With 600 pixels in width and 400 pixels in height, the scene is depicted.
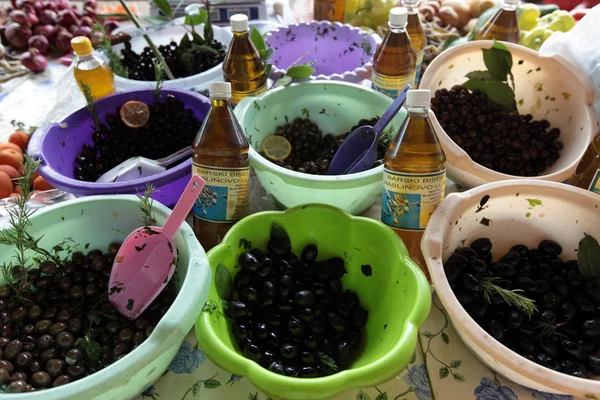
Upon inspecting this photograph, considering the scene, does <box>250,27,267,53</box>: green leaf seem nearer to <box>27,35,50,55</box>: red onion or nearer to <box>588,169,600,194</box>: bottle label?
<box>588,169,600,194</box>: bottle label

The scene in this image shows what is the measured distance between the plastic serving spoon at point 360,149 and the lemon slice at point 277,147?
0.36 feet

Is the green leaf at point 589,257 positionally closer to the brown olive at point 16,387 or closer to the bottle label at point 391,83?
the bottle label at point 391,83

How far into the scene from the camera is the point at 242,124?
0.87 m

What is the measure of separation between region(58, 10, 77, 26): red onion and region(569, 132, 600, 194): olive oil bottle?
158 cm

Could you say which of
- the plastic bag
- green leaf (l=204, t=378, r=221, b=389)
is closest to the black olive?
green leaf (l=204, t=378, r=221, b=389)

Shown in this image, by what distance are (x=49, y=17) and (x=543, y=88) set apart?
5.03 ft

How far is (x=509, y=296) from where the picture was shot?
67cm

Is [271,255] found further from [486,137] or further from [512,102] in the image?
[512,102]

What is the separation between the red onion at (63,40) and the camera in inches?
60.0

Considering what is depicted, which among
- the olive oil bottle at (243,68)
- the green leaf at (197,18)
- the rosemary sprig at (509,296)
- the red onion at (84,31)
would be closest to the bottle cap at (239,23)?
the olive oil bottle at (243,68)

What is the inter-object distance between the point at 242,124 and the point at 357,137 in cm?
22

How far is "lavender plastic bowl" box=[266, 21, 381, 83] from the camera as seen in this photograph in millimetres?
1263

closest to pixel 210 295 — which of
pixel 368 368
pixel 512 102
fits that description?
pixel 368 368

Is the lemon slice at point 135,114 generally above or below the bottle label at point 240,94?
below
